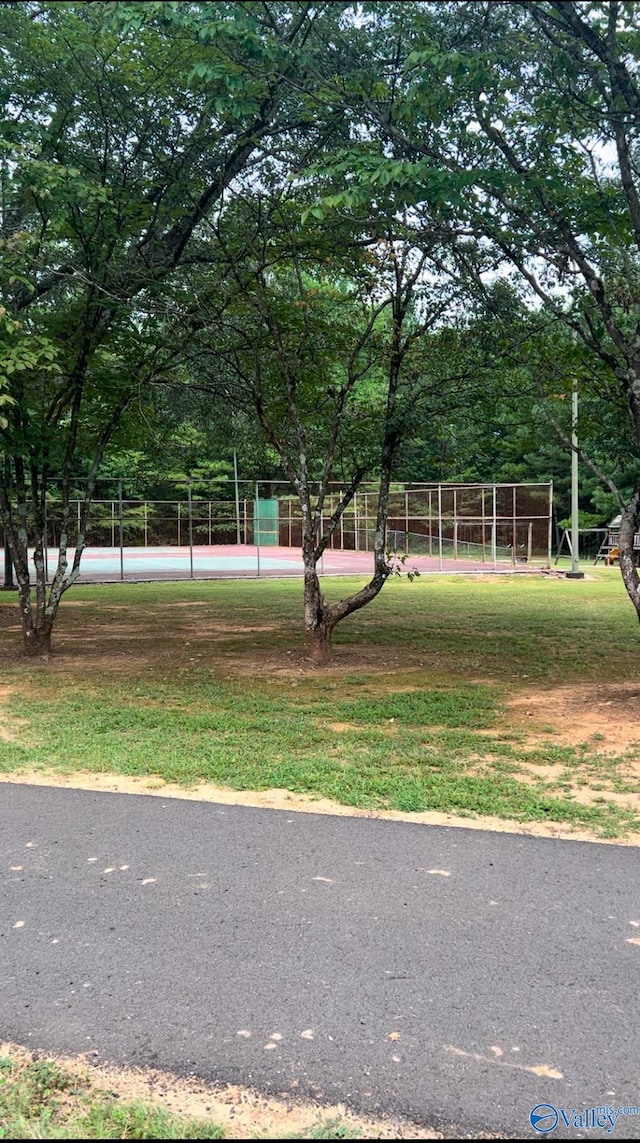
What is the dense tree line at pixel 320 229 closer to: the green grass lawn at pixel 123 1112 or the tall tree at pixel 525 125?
the tall tree at pixel 525 125

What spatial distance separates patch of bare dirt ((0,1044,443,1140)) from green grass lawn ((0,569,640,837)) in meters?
2.40

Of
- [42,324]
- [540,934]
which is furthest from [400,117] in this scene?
[540,934]

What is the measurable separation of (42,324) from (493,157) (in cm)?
525

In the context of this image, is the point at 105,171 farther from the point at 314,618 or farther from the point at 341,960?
the point at 341,960

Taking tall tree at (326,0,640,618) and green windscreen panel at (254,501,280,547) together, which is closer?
tall tree at (326,0,640,618)

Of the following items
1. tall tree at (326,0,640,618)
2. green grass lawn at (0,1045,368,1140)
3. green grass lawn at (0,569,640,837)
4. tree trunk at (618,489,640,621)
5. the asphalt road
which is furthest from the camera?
tree trunk at (618,489,640,621)

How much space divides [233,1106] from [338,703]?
5.14 meters

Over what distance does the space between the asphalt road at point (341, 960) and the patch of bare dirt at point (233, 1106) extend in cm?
4

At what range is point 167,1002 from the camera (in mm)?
2613

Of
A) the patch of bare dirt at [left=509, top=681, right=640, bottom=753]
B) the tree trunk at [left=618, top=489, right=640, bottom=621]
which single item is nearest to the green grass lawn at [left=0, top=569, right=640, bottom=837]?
the patch of bare dirt at [left=509, top=681, right=640, bottom=753]

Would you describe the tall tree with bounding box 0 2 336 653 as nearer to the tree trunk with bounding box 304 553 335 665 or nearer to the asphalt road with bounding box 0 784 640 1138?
the tree trunk with bounding box 304 553 335 665

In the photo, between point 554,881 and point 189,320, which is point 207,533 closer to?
point 189,320

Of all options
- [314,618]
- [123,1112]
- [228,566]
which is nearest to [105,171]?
[314,618]

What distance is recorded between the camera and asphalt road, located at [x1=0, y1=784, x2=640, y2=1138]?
89.9 inches
